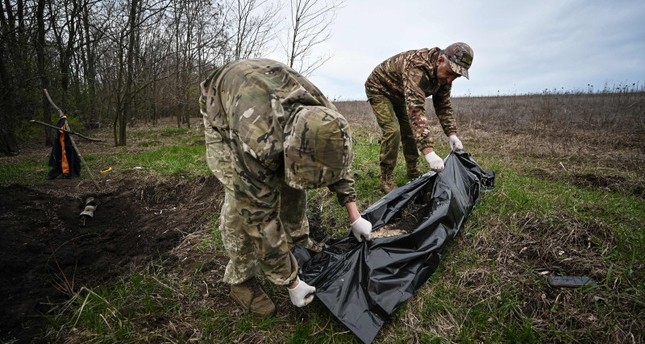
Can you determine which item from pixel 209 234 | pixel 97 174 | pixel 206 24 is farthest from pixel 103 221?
pixel 206 24

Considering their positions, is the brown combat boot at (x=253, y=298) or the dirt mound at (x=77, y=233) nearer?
the brown combat boot at (x=253, y=298)

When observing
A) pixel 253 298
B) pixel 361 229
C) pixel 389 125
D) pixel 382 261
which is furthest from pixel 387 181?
pixel 253 298

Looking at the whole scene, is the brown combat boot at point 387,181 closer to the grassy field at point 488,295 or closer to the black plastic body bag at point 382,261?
the grassy field at point 488,295

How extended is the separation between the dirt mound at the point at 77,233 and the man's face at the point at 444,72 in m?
2.64

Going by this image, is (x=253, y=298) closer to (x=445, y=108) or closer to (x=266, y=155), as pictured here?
(x=266, y=155)

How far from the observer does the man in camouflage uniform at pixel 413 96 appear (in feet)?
9.07

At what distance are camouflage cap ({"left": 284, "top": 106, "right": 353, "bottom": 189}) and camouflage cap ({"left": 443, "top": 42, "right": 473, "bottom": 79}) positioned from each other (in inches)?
74.8

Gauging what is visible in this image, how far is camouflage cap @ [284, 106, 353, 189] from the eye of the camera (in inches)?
51.3

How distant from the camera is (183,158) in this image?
6016mm

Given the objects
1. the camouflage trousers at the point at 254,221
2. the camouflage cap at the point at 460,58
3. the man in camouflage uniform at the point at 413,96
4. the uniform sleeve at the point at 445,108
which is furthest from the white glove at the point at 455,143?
the camouflage trousers at the point at 254,221

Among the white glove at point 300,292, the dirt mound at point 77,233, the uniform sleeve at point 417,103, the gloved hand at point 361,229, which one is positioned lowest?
the dirt mound at point 77,233

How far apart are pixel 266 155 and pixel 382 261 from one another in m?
0.93

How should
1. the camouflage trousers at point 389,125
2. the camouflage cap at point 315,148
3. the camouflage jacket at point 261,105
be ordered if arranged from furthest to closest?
the camouflage trousers at point 389,125 → the camouflage jacket at point 261,105 → the camouflage cap at point 315,148

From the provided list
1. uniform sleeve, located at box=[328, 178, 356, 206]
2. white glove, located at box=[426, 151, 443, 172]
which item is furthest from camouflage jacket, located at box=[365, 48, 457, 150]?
uniform sleeve, located at box=[328, 178, 356, 206]
